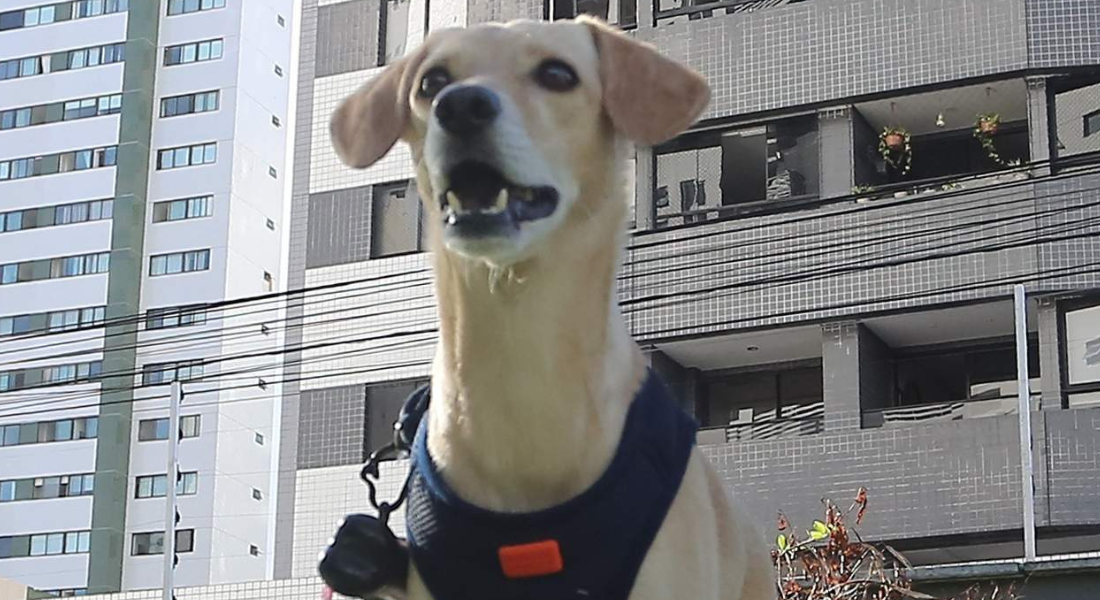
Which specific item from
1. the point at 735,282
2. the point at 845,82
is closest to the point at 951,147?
the point at 845,82

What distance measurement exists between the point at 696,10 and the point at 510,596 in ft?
73.7

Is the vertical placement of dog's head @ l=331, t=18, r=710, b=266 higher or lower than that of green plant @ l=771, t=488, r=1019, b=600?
higher

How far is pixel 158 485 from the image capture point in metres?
79.4

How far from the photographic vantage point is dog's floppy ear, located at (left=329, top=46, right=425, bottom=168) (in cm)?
469

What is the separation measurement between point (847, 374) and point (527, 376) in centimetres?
2027

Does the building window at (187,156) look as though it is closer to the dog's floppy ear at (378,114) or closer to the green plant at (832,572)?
the green plant at (832,572)

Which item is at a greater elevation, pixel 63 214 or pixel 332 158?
pixel 63 214

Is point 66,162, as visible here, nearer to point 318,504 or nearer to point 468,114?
point 318,504

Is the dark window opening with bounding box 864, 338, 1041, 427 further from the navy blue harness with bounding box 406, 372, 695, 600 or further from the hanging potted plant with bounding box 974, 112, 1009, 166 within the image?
the navy blue harness with bounding box 406, 372, 695, 600

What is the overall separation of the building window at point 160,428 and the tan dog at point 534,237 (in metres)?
75.2

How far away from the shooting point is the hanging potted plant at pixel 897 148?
25.0 m

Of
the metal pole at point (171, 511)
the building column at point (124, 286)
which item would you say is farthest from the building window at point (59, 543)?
the metal pole at point (171, 511)

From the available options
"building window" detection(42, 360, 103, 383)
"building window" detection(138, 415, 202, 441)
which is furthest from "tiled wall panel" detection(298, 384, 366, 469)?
"building window" detection(42, 360, 103, 383)

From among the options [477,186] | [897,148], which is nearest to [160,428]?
[897,148]
